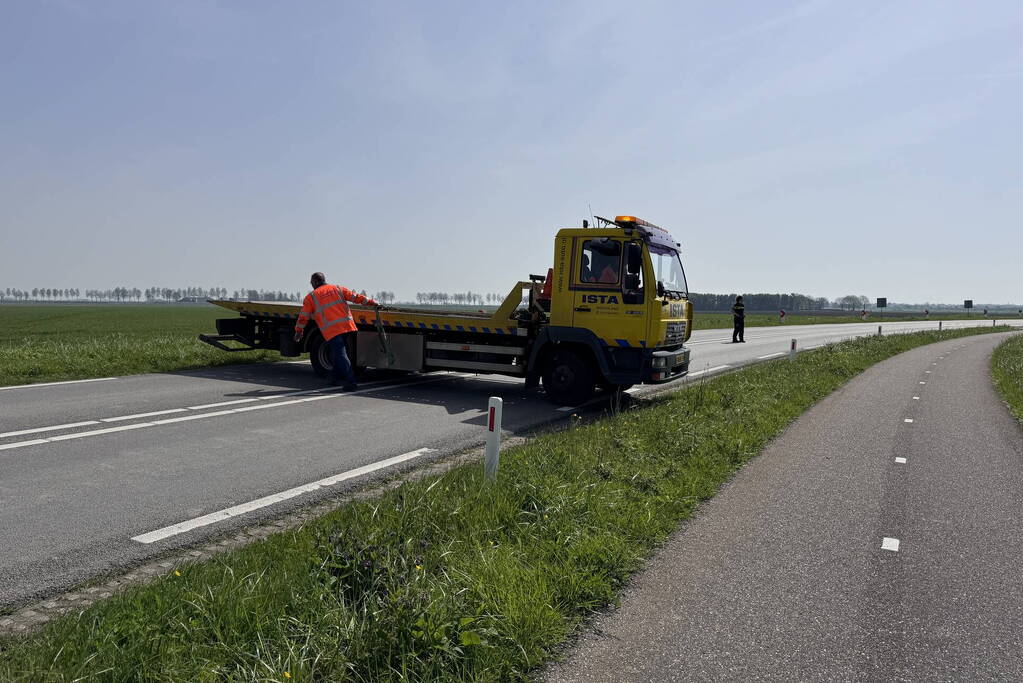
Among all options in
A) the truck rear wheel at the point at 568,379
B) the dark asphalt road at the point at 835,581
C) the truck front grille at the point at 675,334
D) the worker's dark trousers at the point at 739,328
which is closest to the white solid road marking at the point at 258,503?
the dark asphalt road at the point at 835,581

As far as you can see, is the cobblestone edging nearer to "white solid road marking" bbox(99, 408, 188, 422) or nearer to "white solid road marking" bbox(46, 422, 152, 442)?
"white solid road marking" bbox(46, 422, 152, 442)

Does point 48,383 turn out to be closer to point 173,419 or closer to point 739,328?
point 173,419

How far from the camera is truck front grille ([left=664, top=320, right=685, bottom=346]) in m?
10.1

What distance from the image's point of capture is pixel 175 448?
6.71m

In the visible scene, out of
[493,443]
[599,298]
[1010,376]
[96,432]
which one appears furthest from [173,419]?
[1010,376]

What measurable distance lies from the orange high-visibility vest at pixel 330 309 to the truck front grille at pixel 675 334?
4.92 metres

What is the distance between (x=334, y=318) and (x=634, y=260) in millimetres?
4796

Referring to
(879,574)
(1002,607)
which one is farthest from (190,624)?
(1002,607)

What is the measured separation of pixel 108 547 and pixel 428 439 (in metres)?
3.70

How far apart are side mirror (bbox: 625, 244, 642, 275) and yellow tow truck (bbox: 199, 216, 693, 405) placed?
0.04ft

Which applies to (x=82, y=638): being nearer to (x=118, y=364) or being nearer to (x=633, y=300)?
(x=633, y=300)

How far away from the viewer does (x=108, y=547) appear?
4.29 meters

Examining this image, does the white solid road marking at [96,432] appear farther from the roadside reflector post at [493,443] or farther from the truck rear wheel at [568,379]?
the truck rear wheel at [568,379]

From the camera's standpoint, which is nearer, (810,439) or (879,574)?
(879,574)
